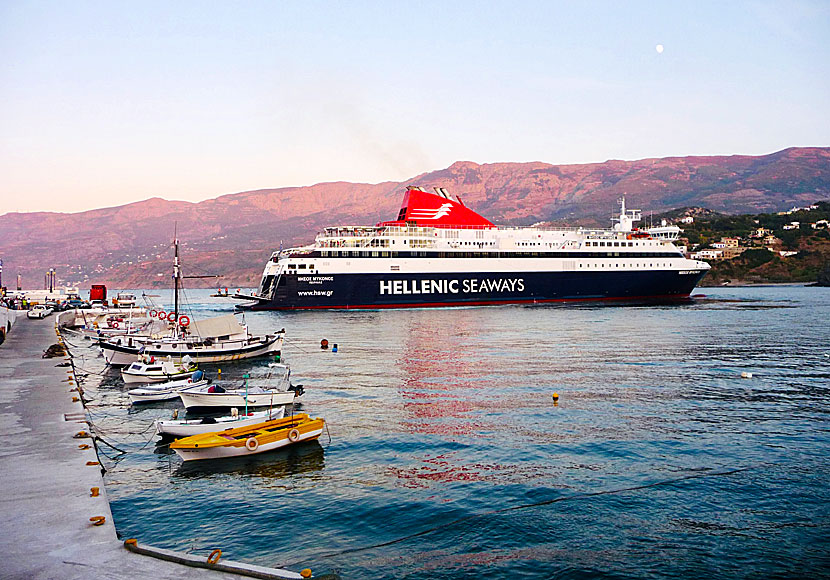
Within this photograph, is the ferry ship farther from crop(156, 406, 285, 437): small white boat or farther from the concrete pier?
crop(156, 406, 285, 437): small white boat

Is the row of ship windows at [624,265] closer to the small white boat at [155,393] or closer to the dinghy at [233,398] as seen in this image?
the small white boat at [155,393]

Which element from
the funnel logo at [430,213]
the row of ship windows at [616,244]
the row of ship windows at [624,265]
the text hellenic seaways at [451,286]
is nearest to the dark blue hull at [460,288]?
the text hellenic seaways at [451,286]

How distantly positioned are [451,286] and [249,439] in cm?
5680

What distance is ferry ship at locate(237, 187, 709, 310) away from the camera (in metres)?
69.6

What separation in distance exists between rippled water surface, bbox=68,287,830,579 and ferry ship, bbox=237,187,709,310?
39677 millimetres

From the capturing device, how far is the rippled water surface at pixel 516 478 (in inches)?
420

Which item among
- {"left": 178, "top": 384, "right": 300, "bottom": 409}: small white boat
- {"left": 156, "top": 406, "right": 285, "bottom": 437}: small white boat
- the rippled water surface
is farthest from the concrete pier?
{"left": 178, "top": 384, "right": 300, "bottom": 409}: small white boat

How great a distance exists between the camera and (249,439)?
16234 mm

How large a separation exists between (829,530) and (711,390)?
44.9 feet

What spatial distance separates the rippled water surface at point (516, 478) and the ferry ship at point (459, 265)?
3968 cm

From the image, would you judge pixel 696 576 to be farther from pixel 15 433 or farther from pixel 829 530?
pixel 15 433

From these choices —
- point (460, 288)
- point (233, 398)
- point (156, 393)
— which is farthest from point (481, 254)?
point (233, 398)

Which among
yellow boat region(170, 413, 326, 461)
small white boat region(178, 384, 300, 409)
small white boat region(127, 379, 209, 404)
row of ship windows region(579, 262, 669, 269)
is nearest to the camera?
yellow boat region(170, 413, 326, 461)

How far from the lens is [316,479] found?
48.0 ft
